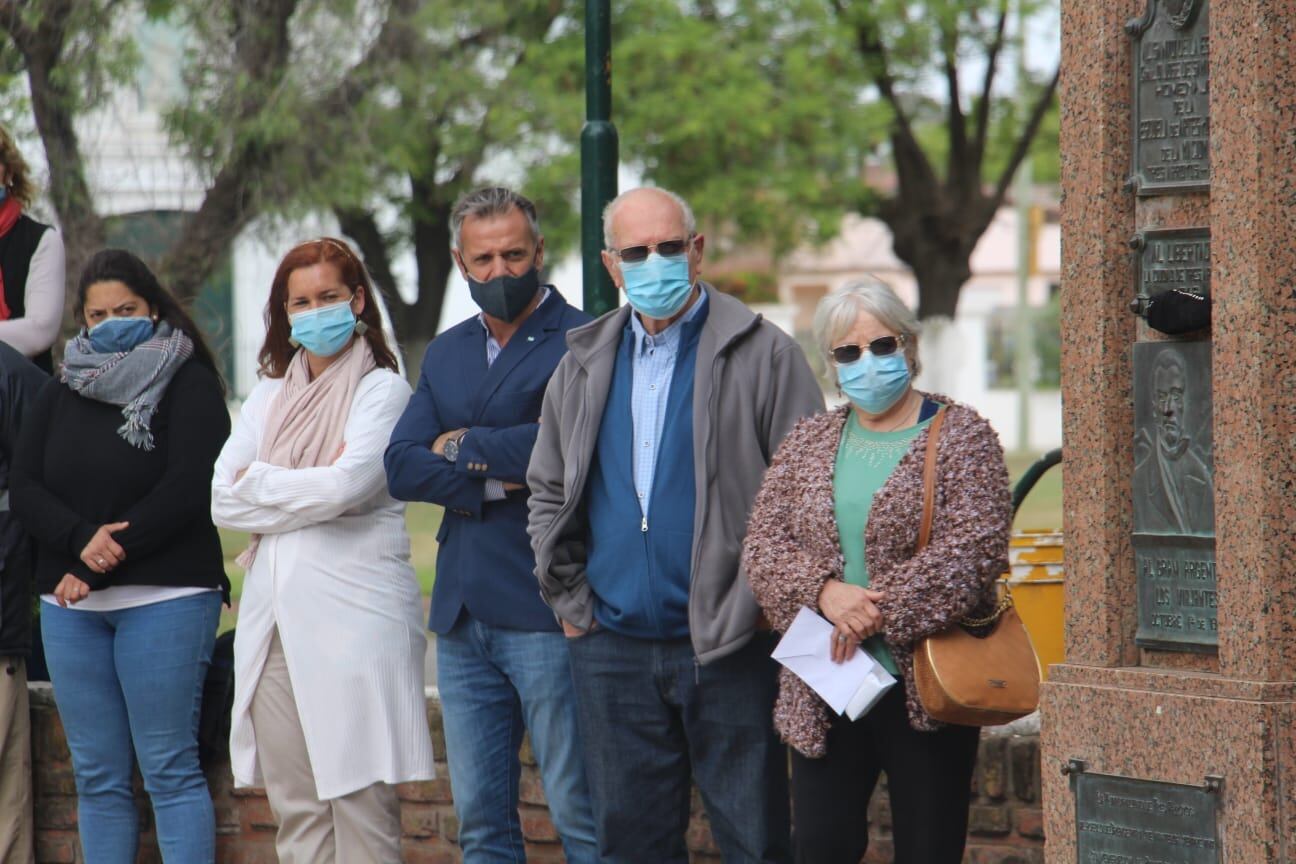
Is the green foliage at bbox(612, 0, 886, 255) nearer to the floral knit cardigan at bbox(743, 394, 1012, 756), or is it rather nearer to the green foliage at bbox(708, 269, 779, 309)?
the green foliage at bbox(708, 269, 779, 309)

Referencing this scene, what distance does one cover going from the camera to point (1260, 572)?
4359mm

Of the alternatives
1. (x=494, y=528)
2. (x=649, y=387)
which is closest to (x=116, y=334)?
(x=494, y=528)

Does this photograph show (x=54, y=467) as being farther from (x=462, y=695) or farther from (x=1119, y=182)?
(x=1119, y=182)

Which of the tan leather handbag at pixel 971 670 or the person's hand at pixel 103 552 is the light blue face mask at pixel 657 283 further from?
the person's hand at pixel 103 552

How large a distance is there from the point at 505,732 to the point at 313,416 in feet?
3.72

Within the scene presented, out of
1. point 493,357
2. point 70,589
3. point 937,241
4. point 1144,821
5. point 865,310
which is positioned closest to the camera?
point 1144,821

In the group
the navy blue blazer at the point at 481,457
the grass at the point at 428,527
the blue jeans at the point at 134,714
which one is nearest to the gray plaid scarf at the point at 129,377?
the blue jeans at the point at 134,714

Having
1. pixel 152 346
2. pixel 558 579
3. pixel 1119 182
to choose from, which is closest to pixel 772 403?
pixel 558 579

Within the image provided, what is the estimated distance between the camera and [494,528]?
551cm

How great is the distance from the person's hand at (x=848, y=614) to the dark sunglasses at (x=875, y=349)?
0.57 m

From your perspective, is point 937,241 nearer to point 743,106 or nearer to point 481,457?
point 743,106

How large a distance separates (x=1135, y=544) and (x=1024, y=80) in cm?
2263

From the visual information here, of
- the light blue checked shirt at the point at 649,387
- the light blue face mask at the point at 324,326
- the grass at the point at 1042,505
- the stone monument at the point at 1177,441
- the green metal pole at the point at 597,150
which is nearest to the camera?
the stone monument at the point at 1177,441

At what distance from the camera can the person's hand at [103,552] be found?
237 inches
